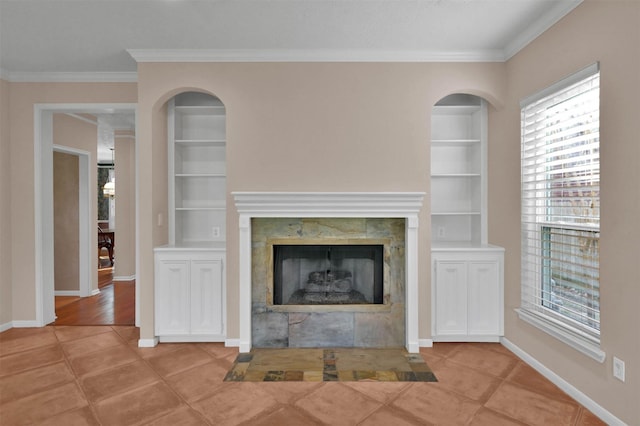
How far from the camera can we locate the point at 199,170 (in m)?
3.82

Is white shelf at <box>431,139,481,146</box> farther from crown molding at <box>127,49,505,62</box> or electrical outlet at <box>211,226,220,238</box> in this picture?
electrical outlet at <box>211,226,220,238</box>

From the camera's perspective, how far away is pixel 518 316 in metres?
3.03

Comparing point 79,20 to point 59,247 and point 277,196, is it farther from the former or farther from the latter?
point 59,247

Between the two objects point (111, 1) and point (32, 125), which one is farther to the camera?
point (32, 125)

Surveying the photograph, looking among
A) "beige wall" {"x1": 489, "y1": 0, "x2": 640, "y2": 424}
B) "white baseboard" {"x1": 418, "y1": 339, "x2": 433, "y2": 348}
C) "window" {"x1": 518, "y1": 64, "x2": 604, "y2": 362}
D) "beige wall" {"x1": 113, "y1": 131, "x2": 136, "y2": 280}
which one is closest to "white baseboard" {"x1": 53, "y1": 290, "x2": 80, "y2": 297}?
"beige wall" {"x1": 113, "y1": 131, "x2": 136, "y2": 280}

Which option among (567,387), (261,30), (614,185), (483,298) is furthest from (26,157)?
(567,387)

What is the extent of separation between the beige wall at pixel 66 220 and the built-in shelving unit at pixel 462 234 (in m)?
5.02

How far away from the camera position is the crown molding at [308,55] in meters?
3.18

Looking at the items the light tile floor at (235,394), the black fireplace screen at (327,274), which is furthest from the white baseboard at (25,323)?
the black fireplace screen at (327,274)

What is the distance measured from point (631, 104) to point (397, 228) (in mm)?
1827

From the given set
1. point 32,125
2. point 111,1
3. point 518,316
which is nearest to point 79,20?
point 111,1

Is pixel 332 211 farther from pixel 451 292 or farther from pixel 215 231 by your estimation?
pixel 215 231

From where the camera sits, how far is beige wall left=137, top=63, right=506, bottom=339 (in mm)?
3248

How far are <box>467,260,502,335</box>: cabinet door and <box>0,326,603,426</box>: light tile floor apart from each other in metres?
0.22
